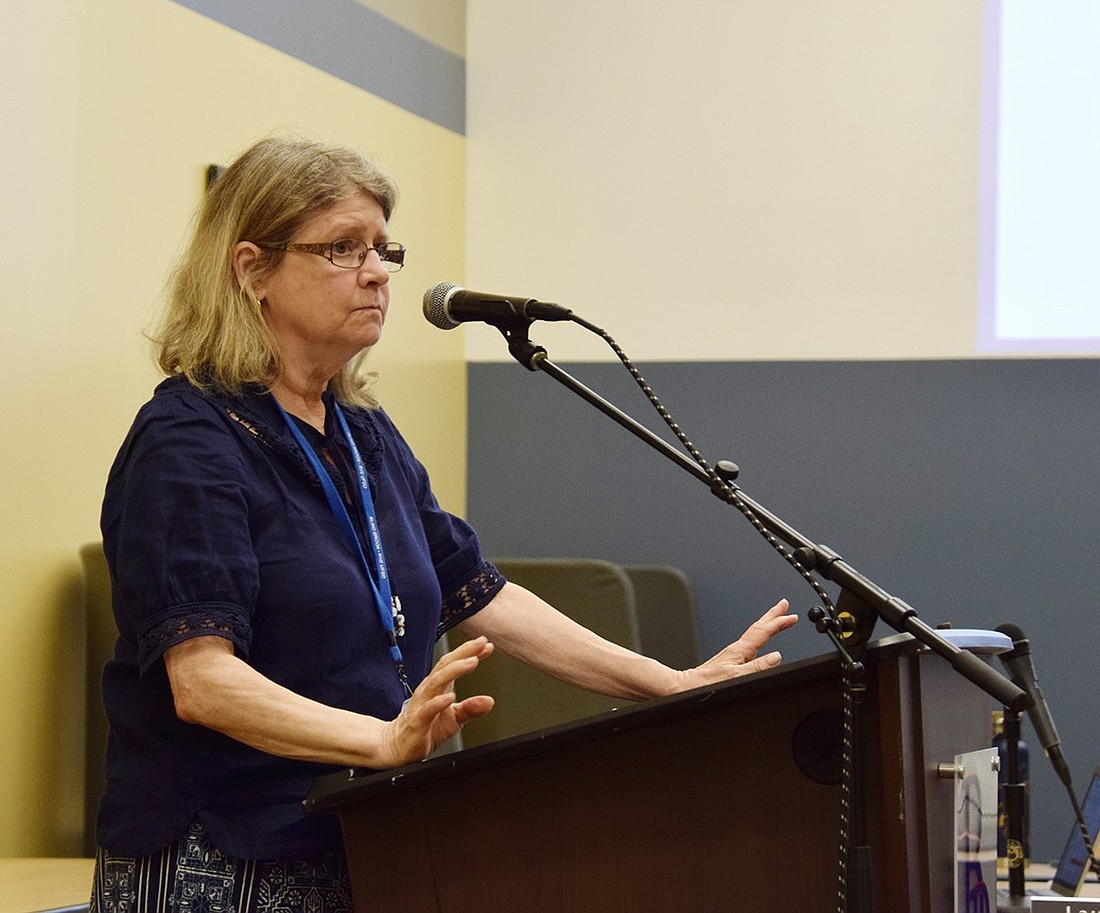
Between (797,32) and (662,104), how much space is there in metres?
0.43

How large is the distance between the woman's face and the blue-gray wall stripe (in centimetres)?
157

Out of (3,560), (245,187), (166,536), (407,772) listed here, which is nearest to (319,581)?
(166,536)

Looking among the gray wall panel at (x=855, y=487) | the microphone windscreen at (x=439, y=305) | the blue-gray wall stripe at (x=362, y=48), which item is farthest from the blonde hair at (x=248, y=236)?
the gray wall panel at (x=855, y=487)

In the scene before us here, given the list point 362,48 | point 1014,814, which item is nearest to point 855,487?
point 362,48

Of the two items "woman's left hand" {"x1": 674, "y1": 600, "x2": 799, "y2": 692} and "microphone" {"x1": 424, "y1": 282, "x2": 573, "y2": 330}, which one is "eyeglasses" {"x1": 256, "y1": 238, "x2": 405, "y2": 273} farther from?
"woman's left hand" {"x1": 674, "y1": 600, "x2": 799, "y2": 692}

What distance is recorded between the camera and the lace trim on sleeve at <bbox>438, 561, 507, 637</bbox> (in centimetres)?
200

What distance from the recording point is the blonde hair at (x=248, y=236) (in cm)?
179

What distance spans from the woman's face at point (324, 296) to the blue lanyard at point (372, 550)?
Result: 10 cm

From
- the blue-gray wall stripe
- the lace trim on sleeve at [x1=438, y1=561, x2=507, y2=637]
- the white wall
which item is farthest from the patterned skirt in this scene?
the white wall

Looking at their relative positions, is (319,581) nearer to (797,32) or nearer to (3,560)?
(3,560)

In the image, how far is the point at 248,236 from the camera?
72.4 inches

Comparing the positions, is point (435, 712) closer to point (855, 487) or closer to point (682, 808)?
point (682, 808)

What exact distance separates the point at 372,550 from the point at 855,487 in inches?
105

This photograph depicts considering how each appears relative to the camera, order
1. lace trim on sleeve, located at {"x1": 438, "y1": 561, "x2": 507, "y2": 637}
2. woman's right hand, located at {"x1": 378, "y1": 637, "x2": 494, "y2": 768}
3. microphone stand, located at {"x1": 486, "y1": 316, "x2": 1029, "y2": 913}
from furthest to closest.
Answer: lace trim on sleeve, located at {"x1": 438, "y1": 561, "x2": 507, "y2": 637}
woman's right hand, located at {"x1": 378, "y1": 637, "x2": 494, "y2": 768}
microphone stand, located at {"x1": 486, "y1": 316, "x2": 1029, "y2": 913}
